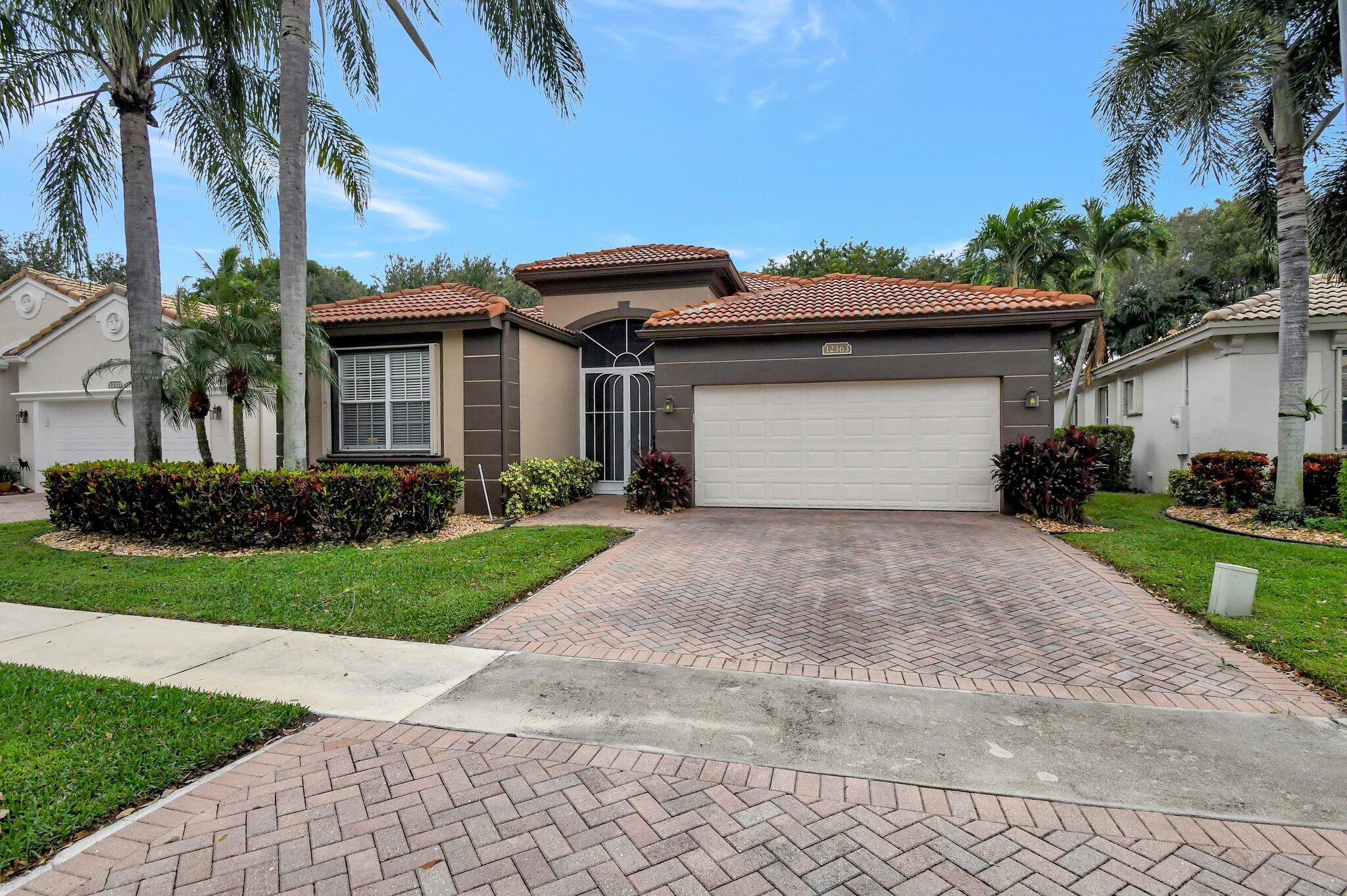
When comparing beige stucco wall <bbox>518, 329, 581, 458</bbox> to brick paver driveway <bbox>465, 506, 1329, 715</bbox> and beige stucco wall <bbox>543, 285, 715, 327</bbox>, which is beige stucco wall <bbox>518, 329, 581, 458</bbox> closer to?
beige stucco wall <bbox>543, 285, 715, 327</bbox>

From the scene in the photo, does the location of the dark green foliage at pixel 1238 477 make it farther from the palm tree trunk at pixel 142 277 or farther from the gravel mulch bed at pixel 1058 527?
the palm tree trunk at pixel 142 277

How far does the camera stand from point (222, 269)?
10.3m

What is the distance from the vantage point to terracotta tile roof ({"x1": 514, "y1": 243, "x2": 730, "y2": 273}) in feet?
48.8

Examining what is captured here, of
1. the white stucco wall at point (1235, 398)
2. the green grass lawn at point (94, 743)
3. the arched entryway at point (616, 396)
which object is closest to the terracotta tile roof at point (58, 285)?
the arched entryway at point (616, 396)

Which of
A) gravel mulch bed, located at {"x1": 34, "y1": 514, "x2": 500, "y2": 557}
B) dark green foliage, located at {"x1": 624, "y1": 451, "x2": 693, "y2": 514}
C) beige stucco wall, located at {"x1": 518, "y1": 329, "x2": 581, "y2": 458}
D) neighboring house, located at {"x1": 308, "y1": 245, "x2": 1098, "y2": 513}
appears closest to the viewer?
gravel mulch bed, located at {"x1": 34, "y1": 514, "x2": 500, "y2": 557}

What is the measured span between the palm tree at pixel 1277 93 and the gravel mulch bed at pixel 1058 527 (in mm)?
2701

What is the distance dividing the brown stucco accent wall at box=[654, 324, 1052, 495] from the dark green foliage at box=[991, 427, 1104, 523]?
0.82m

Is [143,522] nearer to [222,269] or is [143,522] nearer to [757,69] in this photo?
[222,269]

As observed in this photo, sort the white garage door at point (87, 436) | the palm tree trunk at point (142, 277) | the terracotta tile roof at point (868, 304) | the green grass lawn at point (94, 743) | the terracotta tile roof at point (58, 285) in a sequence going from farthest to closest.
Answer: the terracotta tile roof at point (58, 285), the white garage door at point (87, 436), the terracotta tile roof at point (868, 304), the palm tree trunk at point (142, 277), the green grass lawn at point (94, 743)

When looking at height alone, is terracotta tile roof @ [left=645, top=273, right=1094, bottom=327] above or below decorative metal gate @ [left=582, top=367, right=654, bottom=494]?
above

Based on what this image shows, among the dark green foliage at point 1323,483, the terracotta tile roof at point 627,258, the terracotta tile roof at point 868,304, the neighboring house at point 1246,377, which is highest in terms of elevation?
the terracotta tile roof at point 627,258

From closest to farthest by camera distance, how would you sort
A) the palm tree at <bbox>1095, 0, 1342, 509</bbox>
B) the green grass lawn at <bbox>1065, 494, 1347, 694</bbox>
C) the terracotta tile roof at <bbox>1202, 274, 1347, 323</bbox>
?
1. the green grass lawn at <bbox>1065, 494, 1347, 694</bbox>
2. the palm tree at <bbox>1095, 0, 1342, 509</bbox>
3. the terracotta tile roof at <bbox>1202, 274, 1347, 323</bbox>

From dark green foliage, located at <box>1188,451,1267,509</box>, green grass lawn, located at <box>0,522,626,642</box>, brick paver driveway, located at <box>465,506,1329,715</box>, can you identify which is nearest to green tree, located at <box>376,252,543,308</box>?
green grass lawn, located at <box>0,522,626,642</box>

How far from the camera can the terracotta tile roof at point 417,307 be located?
12.3m
